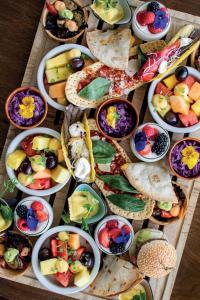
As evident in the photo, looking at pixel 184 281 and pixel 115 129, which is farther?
pixel 184 281

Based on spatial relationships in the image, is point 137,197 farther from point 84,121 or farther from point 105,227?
point 84,121

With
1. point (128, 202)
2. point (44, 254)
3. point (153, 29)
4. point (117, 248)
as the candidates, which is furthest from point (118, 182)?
point (153, 29)

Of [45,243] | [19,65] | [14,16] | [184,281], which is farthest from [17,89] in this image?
[184,281]

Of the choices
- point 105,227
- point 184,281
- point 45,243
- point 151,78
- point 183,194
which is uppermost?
point 151,78

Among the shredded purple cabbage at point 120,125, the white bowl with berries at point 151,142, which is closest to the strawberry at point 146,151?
the white bowl with berries at point 151,142

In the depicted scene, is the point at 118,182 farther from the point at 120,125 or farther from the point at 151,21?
the point at 151,21

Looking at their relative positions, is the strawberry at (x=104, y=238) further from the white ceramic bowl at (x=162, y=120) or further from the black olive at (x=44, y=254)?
the white ceramic bowl at (x=162, y=120)
